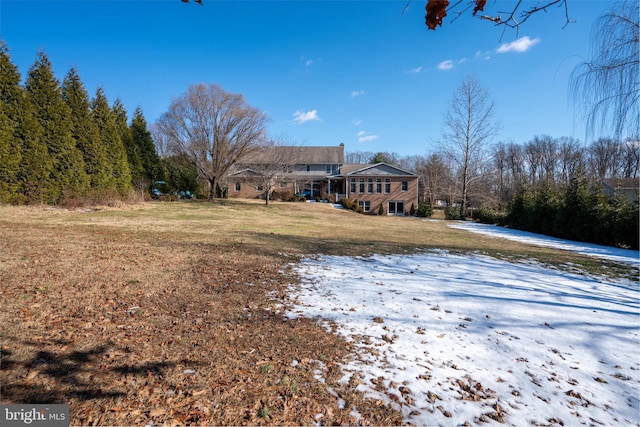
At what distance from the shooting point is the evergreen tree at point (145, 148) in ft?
86.2

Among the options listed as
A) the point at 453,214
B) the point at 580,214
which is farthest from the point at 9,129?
the point at 453,214

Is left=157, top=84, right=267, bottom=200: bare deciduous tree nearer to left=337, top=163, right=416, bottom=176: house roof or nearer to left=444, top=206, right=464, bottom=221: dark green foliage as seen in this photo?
left=337, top=163, right=416, bottom=176: house roof

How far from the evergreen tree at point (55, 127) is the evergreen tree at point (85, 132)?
3.43ft

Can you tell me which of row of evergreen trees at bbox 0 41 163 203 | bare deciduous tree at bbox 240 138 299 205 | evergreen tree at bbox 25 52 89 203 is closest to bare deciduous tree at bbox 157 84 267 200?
bare deciduous tree at bbox 240 138 299 205

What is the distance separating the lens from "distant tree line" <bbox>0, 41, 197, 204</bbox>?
42.0 ft

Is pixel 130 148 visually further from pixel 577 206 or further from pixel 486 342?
pixel 577 206

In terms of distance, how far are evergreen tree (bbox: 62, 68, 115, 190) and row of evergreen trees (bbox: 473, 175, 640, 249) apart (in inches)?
1109

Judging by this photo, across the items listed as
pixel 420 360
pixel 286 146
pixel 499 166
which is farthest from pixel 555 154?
pixel 420 360

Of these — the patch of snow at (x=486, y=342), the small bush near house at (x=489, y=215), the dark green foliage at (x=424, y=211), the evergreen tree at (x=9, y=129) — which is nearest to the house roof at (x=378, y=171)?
the dark green foliage at (x=424, y=211)

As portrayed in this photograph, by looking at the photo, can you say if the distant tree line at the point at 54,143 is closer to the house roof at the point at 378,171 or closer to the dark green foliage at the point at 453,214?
the house roof at the point at 378,171

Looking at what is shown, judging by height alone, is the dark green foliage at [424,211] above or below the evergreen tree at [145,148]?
below

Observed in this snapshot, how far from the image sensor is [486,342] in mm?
3625

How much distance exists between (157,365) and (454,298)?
453cm

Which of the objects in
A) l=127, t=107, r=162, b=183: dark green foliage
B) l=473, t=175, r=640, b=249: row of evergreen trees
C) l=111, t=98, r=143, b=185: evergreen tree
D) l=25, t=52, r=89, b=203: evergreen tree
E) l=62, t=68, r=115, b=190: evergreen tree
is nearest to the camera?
l=25, t=52, r=89, b=203: evergreen tree
